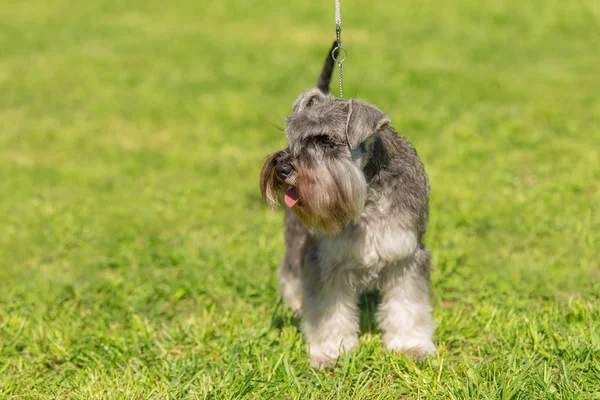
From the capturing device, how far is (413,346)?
13.8 ft

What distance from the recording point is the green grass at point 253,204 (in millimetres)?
4035

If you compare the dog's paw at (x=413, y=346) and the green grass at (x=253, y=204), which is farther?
the dog's paw at (x=413, y=346)

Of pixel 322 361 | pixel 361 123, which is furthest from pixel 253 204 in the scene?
pixel 361 123

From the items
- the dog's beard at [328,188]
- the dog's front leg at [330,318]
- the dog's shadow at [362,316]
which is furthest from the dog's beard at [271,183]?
the dog's shadow at [362,316]

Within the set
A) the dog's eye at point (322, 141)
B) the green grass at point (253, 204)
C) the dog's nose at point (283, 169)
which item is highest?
the dog's eye at point (322, 141)

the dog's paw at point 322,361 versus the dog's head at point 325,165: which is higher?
the dog's head at point 325,165

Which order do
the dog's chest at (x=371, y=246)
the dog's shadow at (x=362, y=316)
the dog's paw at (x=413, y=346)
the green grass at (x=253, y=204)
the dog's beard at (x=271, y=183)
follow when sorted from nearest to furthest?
the dog's beard at (x=271, y=183) → the dog's chest at (x=371, y=246) → the green grass at (x=253, y=204) → the dog's paw at (x=413, y=346) → the dog's shadow at (x=362, y=316)

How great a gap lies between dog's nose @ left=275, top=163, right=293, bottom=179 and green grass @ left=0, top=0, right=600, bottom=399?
1230 mm

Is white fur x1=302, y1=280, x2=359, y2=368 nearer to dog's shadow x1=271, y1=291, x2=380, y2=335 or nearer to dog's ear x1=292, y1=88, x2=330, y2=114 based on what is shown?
dog's shadow x1=271, y1=291, x2=380, y2=335

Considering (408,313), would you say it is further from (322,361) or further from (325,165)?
(325,165)

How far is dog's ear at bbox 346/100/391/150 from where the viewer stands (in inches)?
143

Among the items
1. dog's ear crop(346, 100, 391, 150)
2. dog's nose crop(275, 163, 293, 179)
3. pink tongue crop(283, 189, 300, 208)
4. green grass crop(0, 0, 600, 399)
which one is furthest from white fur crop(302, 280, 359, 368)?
dog's ear crop(346, 100, 391, 150)

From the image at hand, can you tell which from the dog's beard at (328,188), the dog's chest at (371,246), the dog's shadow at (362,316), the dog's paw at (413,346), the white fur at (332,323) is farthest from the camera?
the dog's shadow at (362,316)

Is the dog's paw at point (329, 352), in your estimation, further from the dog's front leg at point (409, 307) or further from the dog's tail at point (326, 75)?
the dog's tail at point (326, 75)
